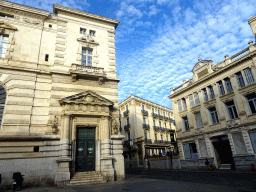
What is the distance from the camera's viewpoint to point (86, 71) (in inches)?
625

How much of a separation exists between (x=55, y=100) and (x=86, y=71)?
3.82m

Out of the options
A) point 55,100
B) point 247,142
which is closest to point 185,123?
point 247,142

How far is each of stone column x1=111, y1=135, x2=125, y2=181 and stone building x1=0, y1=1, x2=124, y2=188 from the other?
75 millimetres

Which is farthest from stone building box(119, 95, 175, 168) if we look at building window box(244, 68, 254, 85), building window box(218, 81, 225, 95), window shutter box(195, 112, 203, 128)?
building window box(244, 68, 254, 85)

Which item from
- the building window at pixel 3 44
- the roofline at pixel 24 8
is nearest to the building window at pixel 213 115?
the roofline at pixel 24 8

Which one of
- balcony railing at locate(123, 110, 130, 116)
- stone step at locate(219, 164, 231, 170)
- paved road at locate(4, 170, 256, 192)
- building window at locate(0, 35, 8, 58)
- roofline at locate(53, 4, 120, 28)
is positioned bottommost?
stone step at locate(219, 164, 231, 170)

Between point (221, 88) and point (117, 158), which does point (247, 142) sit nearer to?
point (221, 88)

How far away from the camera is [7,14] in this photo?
15539mm

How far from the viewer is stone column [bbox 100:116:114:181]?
13156 millimetres

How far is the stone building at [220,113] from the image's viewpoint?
819 inches

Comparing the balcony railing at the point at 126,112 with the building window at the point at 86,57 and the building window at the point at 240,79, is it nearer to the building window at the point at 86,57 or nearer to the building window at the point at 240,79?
the building window at the point at 240,79

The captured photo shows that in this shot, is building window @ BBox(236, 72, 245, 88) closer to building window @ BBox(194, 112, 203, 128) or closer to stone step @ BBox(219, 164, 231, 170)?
building window @ BBox(194, 112, 203, 128)

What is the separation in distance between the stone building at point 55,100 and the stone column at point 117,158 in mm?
75

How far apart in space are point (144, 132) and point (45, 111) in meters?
31.4
